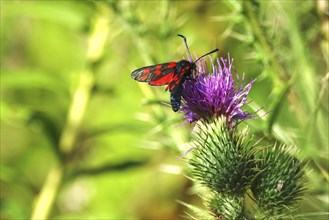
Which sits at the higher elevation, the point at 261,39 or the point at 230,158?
the point at 261,39

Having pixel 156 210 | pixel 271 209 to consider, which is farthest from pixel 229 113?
pixel 156 210

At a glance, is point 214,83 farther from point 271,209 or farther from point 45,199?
point 45,199

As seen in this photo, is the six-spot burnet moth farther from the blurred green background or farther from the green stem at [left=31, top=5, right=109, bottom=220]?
the green stem at [left=31, top=5, right=109, bottom=220]

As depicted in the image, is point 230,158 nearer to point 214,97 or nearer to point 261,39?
point 214,97

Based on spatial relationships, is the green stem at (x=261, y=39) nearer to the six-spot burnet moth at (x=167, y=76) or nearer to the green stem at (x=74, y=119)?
the six-spot burnet moth at (x=167, y=76)

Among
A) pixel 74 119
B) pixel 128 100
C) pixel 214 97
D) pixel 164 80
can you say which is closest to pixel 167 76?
pixel 164 80

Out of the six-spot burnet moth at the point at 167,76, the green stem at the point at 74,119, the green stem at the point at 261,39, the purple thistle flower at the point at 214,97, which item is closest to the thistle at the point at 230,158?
the purple thistle flower at the point at 214,97
